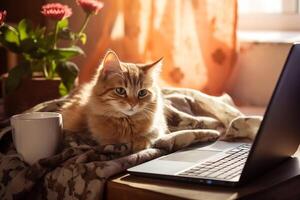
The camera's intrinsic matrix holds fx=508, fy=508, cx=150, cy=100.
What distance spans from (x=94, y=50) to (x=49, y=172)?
0.98 meters

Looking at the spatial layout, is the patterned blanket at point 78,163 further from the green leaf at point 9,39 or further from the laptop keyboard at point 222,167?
the green leaf at point 9,39

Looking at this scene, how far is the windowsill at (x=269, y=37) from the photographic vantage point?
178cm

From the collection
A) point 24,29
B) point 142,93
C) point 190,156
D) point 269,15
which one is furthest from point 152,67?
point 269,15

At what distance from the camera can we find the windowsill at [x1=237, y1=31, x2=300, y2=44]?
1783 millimetres

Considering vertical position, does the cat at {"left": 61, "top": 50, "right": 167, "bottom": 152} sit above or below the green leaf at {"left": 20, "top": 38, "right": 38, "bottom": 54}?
below

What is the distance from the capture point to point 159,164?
3.14ft

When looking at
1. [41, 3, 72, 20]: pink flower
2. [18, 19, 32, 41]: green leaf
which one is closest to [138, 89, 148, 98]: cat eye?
[41, 3, 72, 20]: pink flower

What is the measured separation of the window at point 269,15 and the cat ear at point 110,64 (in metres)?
0.99

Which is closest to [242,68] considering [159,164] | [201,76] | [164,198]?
[201,76]

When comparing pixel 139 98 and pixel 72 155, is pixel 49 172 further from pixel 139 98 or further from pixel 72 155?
pixel 139 98

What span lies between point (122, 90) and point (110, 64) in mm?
64

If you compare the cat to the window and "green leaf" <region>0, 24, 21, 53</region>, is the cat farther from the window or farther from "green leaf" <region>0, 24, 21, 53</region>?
the window

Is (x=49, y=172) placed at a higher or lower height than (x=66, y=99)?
lower

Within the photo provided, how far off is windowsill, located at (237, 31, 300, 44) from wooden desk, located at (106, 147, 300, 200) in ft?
2.97
